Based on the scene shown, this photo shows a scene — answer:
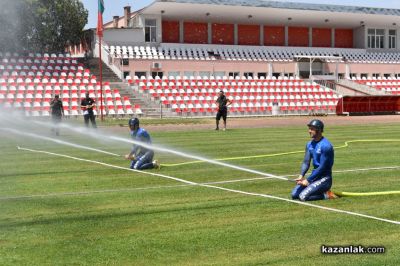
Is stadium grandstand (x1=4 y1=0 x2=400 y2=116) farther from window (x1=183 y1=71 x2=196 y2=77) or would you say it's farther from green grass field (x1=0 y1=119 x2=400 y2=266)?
green grass field (x1=0 y1=119 x2=400 y2=266)

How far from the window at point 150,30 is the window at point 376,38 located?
28.7 meters

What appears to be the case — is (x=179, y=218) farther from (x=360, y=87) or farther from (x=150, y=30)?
(x=360, y=87)

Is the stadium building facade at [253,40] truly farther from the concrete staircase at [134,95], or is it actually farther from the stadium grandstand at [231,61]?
the concrete staircase at [134,95]

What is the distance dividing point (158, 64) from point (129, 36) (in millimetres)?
5235

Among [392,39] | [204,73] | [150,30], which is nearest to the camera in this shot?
[204,73]

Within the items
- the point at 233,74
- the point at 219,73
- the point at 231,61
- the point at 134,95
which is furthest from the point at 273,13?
the point at 134,95

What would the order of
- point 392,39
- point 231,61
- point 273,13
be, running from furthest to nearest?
1. point 392,39
2. point 273,13
3. point 231,61

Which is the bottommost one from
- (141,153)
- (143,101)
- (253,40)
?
(141,153)

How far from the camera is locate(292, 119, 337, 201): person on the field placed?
37.6ft

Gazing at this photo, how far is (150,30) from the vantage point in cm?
6234

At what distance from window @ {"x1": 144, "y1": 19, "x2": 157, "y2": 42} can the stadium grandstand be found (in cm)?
10

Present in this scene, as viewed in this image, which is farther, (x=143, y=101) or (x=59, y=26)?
(x=59, y=26)

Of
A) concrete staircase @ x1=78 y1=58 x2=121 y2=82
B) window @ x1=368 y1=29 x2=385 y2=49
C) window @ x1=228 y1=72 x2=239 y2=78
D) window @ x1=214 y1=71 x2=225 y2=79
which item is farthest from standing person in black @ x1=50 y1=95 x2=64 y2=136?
window @ x1=368 y1=29 x2=385 y2=49

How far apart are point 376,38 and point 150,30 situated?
3040 cm
